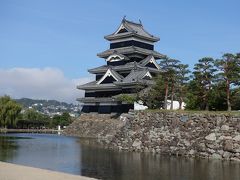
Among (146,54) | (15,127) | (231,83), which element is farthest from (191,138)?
(15,127)

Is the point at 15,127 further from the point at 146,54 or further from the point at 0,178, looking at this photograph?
the point at 0,178

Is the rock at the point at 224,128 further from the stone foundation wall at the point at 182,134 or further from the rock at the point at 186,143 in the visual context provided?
the rock at the point at 186,143

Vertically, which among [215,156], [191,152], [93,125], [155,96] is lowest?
[215,156]

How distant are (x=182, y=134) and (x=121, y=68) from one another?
23.5 meters

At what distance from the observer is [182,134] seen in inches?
952

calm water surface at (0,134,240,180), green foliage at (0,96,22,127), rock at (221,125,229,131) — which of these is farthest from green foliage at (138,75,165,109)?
green foliage at (0,96,22,127)

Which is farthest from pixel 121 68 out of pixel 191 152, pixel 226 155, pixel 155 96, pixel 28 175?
pixel 28 175

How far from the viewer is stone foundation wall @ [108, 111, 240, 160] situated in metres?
21.8

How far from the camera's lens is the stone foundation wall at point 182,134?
2184cm

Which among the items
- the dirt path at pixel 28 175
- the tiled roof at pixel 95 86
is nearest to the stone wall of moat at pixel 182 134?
the dirt path at pixel 28 175

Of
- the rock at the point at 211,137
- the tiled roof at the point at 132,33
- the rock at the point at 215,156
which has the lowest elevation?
the rock at the point at 215,156

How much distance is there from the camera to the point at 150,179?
48.8ft

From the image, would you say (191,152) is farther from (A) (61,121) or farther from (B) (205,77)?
(A) (61,121)

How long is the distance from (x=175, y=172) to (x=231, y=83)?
11.3 m
